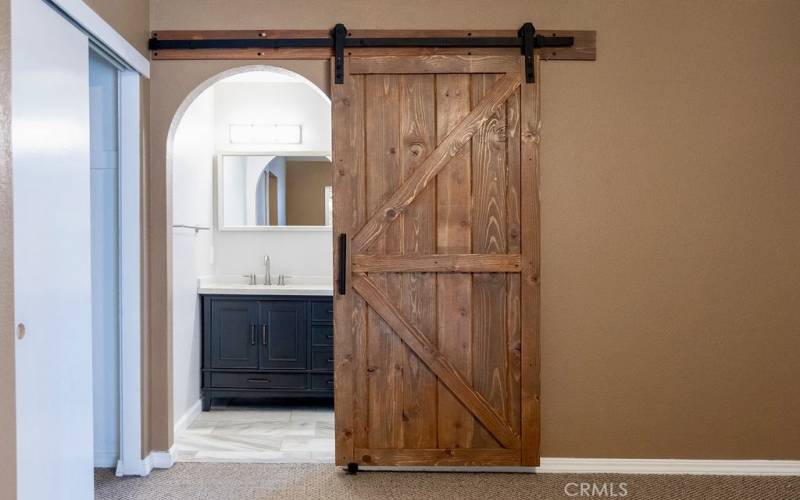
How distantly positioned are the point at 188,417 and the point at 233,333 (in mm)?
600

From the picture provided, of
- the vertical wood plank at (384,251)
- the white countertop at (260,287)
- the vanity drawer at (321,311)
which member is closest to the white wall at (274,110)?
the white countertop at (260,287)

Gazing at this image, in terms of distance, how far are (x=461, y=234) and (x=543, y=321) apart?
610mm

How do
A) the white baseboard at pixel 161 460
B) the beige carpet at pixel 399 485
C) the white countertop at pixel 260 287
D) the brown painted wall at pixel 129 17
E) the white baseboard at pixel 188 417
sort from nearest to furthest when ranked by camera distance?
the brown painted wall at pixel 129 17, the beige carpet at pixel 399 485, the white baseboard at pixel 161 460, the white baseboard at pixel 188 417, the white countertop at pixel 260 287

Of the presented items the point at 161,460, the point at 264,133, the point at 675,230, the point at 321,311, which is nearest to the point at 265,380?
the point at 321,311

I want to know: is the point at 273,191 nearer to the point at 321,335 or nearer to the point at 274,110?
the point at 274,110

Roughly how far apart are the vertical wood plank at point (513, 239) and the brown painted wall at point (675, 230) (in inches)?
6.6

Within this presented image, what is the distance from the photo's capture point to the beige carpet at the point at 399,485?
2.65 meters

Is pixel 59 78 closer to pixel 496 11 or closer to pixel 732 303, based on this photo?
pixel 496 11

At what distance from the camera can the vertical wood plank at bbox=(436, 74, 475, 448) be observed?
2832 mm

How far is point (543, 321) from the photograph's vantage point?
290cm

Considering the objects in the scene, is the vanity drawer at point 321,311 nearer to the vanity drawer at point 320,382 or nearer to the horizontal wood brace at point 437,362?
the vanity drawer at point 320,382

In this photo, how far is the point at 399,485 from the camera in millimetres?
2766

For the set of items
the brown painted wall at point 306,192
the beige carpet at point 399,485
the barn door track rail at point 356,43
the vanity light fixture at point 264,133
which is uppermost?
the barn door track rail at point 356,43

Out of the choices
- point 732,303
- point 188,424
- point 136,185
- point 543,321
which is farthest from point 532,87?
point 188,424
